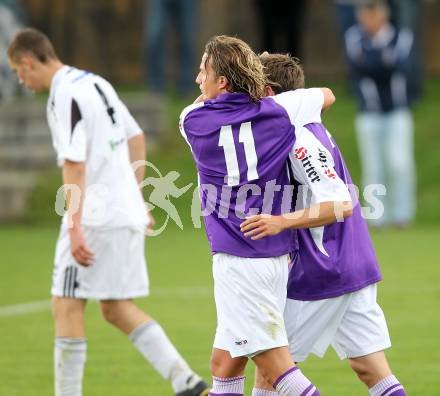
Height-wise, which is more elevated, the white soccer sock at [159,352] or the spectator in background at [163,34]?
the spectator in background at [163,34]

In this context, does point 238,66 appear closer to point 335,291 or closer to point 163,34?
point 335,291

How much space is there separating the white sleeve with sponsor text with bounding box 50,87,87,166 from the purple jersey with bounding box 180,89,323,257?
55.9 inches

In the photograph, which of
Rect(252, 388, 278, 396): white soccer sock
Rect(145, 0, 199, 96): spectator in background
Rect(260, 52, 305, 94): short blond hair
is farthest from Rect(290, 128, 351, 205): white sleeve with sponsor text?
Rect(145, 0, 199, 96): spectator in background

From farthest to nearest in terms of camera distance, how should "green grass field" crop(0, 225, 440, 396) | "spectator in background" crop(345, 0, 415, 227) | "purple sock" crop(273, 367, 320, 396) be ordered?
"spectator in background" crop(345, 0, 415, 227) → "green grass field" crop(0, 225, 440, 396) → "purple sock" crop(273, 367, 320, 396)

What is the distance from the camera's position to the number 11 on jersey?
555cm

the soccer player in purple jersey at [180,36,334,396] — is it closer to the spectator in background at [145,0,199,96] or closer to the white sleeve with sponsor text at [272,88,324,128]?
the white sleeve with sponsor text at [272,88,324,128]

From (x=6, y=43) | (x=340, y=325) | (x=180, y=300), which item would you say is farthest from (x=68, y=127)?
(x=6, y=43)

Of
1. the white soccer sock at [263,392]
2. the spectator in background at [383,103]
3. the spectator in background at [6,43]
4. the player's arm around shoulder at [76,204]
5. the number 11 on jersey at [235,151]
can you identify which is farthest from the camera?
the spectator in background at [6,43]

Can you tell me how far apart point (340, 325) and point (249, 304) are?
1.83 feet

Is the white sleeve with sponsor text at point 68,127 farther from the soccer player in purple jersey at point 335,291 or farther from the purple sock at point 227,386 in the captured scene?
the purple sock at point 227,386

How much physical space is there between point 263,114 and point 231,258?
626mm

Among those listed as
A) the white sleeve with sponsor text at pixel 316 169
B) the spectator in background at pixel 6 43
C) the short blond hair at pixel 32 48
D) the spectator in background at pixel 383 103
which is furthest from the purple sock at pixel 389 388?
the spectator in background at pixel 6 43

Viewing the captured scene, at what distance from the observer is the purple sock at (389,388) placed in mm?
5781

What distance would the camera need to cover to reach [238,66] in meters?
5.54
